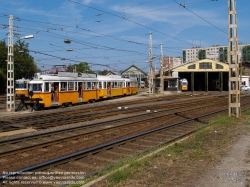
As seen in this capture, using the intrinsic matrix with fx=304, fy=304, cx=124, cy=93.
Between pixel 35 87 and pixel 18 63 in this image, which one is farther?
pixel 18 63

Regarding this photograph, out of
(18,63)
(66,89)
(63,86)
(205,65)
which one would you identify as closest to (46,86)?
(63,86)

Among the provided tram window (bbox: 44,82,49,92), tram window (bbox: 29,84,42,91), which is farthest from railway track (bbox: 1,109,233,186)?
tram window (bbox: 29,84,42,91)

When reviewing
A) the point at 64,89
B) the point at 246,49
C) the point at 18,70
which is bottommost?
the point at 64,89

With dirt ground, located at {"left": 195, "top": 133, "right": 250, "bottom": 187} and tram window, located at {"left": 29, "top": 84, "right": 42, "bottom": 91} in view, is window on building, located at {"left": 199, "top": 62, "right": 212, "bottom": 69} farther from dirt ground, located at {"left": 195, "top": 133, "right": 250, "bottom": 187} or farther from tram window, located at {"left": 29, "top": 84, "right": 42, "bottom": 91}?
dirt ground, located at {"left": 195, "top": 133, "right": 250, "bottom": 187}

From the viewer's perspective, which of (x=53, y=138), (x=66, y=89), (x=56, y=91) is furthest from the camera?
(x=66, y=89)

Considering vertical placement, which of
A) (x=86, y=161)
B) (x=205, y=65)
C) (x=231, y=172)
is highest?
(x=205, y=65)

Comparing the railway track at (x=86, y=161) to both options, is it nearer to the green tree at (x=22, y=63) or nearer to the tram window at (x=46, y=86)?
the tram window at (x=46, y=86)

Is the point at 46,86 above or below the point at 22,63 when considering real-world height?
below

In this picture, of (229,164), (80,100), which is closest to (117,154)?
(229,164)

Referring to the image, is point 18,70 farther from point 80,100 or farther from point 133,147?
point 133,147

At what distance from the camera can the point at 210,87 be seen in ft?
239

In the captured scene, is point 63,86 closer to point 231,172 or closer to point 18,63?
point 231,172

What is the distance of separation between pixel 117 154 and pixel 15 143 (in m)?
3.80

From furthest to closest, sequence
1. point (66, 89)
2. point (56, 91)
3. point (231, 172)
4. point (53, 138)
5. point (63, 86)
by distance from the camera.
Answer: point (66, 89) < point (63, 86) < point (56, 91) < point (53, 138) < point (231, 172)
